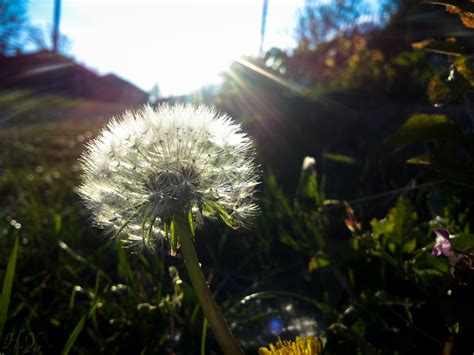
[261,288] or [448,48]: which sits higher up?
[448,48]

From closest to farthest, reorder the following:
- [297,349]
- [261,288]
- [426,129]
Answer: [297,349] < [426,129] < [261,288]

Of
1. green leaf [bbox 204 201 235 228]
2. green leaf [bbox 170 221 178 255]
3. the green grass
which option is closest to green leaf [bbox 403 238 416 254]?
the green grass

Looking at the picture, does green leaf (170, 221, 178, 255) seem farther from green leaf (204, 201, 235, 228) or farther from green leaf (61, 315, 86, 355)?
green leaf (61, 315, 86, 355)

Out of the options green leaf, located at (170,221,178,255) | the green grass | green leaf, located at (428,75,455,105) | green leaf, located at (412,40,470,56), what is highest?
green leaf, located at (412,40,470,56)

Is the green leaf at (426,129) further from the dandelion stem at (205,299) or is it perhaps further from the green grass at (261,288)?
the dandelion stem at (205,299)

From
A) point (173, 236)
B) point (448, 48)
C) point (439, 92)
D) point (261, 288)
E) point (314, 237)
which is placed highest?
point (448, 48)

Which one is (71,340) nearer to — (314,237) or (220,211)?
(220,211)

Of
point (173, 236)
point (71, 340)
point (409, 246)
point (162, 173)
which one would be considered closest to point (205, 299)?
point (173, 236)
